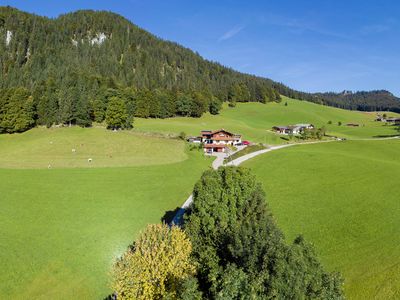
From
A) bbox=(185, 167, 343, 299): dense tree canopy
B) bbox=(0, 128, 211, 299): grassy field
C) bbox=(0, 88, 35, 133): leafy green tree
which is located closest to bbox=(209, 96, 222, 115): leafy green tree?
bbox=(0, 128, 211, 299): grassy field

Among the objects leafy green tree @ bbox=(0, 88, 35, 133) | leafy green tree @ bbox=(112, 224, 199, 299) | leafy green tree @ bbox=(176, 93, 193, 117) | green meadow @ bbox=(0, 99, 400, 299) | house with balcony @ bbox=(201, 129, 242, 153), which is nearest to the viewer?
leafy green tree @ bbox=(112, 224, 199, 299)

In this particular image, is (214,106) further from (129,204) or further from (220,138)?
(129,204)

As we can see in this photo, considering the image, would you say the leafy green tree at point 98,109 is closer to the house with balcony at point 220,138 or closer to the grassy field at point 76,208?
the grassy field at point 76,208

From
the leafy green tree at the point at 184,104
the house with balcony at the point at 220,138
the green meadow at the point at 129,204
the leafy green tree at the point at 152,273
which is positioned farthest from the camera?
the leafy green tree at the point at 184,104

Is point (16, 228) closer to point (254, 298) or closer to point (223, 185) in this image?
point (223, 185)

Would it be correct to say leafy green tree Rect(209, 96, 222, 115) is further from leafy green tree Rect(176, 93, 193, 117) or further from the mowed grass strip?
the mowed grass strip

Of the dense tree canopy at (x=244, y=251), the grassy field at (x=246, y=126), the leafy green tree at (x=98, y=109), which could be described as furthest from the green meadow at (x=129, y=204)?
the grassy field at (x=246, y=126)

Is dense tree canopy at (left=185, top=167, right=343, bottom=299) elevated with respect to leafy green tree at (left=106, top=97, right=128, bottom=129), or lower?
lower
